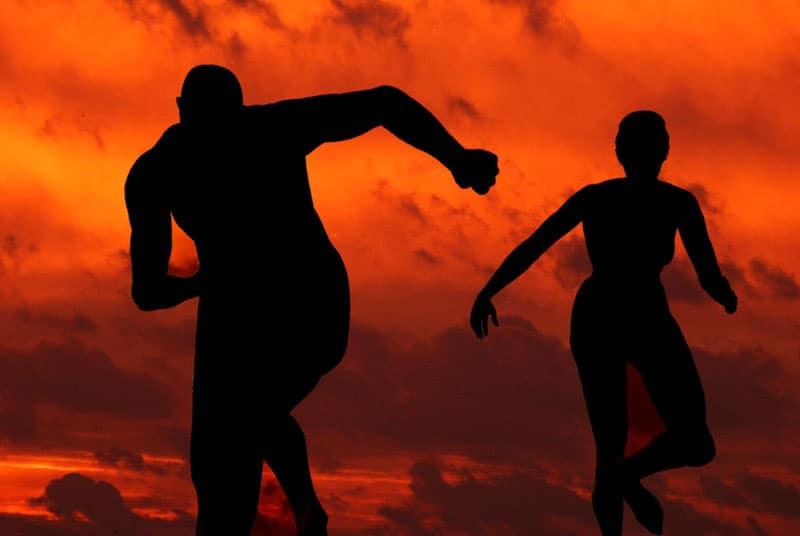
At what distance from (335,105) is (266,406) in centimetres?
187

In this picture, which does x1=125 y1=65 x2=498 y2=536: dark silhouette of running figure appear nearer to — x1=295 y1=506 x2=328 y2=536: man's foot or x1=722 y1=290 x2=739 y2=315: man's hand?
x1=295 y1=506 x2=328 y2=536: man's foot

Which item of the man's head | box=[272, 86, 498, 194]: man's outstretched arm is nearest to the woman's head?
box=[272, 86, 498, 194]: man's outstretched arm

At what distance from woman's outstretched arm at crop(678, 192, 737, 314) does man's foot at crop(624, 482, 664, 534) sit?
1445mm

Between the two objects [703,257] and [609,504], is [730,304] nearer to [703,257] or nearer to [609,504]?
[703,257]

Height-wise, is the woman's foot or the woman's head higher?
the woman's head

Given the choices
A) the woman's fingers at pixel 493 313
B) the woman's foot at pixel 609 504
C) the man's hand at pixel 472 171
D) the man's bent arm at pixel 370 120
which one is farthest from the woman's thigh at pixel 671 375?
the man's bent arm at pixel 370 120

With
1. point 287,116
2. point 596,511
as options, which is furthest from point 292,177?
point 596,511

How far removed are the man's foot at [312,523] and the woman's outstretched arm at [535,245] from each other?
84.1 inches

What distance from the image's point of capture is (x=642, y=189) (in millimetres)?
12102

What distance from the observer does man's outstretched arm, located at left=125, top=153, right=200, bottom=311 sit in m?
10.4

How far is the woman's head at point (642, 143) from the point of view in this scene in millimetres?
11938

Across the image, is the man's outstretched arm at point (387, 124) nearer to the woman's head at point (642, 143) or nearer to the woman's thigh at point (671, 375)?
the woman's head at point (642, 143)

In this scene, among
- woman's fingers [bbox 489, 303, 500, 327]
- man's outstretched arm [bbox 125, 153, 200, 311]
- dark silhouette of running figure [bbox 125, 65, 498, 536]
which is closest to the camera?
dark silhouette of running figure [bbox 125, 65, 498, 536]

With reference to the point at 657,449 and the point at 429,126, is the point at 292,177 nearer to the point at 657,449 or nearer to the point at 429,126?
the point at 429,126
